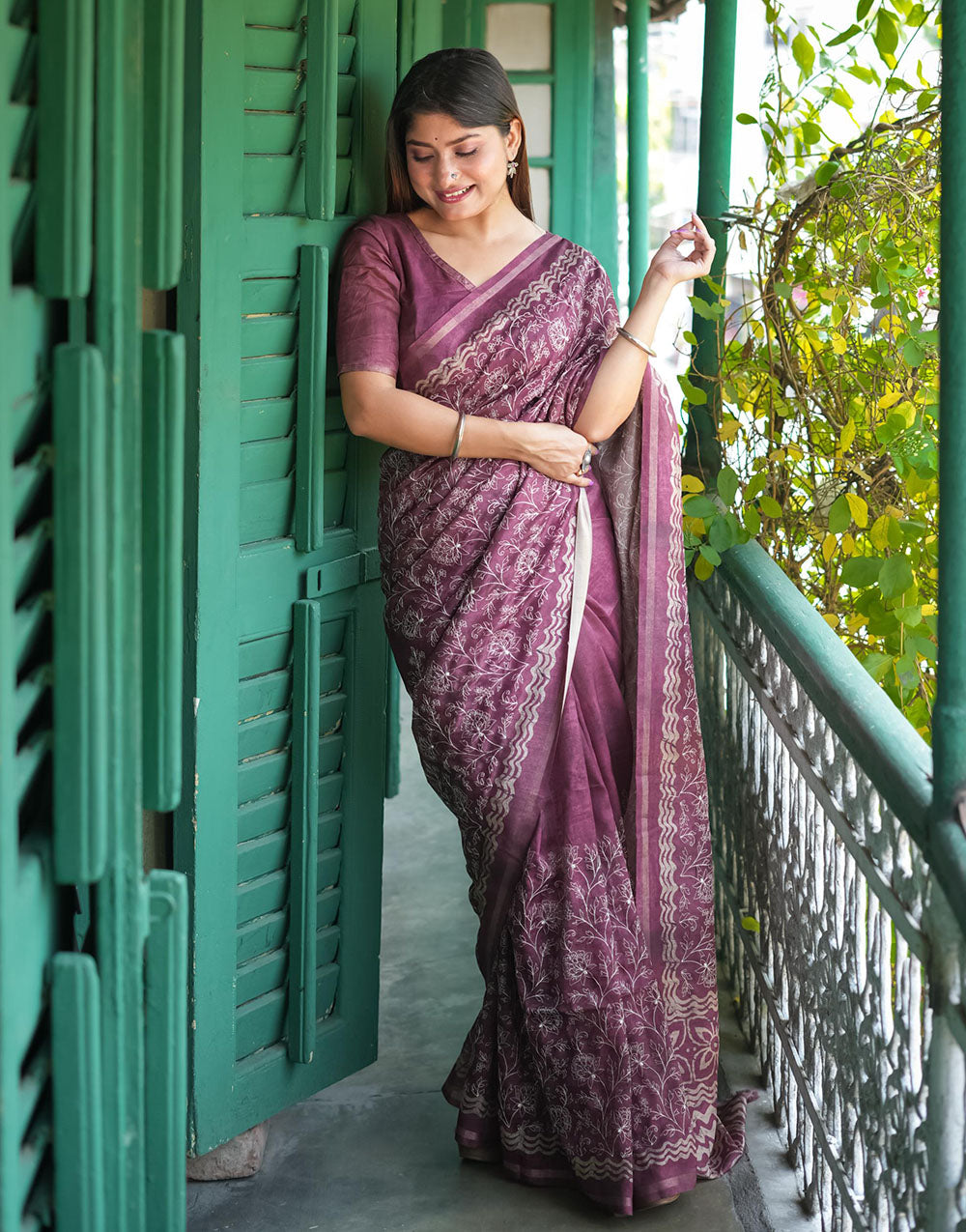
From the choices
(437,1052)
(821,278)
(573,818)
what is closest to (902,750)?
(573,818)

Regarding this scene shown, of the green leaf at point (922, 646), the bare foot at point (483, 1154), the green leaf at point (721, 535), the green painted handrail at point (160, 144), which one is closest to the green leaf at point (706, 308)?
the green leaf at point (721, 535)

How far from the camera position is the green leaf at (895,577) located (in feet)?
7.00

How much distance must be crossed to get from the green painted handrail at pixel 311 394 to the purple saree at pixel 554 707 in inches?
1.9

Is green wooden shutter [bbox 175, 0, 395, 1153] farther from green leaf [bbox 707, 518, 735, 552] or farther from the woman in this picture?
green leaf [bbox 707, 518, 735, 552]

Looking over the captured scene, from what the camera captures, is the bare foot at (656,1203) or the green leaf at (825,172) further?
the green leaf at (825,172)

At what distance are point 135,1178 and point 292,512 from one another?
1170mm

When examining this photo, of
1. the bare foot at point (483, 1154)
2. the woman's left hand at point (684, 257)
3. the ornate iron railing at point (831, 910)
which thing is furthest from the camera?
the bare foot at point (483, 1154)

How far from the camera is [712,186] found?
10.0 ft

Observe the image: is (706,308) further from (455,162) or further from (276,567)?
(276,567)

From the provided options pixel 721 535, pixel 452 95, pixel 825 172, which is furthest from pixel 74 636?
pixel 825 172

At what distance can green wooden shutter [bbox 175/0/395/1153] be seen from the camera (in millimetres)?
2230

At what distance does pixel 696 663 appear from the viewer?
327 cm

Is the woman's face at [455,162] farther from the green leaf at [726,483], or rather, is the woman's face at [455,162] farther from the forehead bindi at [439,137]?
the green leaf at [726,483]

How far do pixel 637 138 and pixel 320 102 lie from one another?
330 cm
